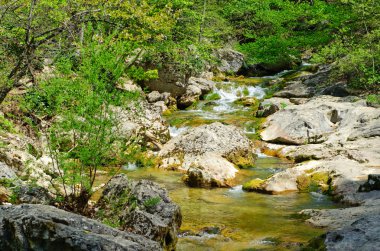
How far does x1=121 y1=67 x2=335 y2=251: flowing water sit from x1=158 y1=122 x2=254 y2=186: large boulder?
1.67 feet

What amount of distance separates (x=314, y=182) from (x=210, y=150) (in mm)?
3590

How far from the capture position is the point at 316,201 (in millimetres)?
9414

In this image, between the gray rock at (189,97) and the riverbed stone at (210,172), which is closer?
the riverbed stone at (210,172)

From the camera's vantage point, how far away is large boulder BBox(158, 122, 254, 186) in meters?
12.1

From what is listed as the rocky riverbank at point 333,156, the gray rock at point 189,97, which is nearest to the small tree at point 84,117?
the rocky riverbank at point 333,156

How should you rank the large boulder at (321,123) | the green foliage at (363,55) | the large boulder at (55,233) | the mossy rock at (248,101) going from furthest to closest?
the mossy rock at (248,101) < the green foliage at (363,55) < the large boulder at (321,123) < the large boulder at (55,233)

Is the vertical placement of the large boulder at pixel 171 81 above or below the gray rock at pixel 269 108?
above

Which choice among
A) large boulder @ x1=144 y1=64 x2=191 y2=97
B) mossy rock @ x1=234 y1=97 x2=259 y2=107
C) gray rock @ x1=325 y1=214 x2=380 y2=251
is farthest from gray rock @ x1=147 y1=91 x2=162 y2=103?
gray rock @ x1=325 y1=214 x2=380 y2=251

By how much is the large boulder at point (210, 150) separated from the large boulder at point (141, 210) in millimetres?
4615

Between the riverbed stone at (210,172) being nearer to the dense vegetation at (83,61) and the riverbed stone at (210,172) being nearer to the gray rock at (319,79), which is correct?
the dense vegetation at (83,61)

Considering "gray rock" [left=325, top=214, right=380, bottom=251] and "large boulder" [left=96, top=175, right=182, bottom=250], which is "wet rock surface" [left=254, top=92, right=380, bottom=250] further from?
"large boulder" [left=96, top=175, right=182, bottom=250]

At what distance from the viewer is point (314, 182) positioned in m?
10.5

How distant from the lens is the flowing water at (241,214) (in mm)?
6590

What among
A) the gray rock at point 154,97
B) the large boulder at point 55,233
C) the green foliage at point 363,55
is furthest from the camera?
the gray rock at point 154,97
